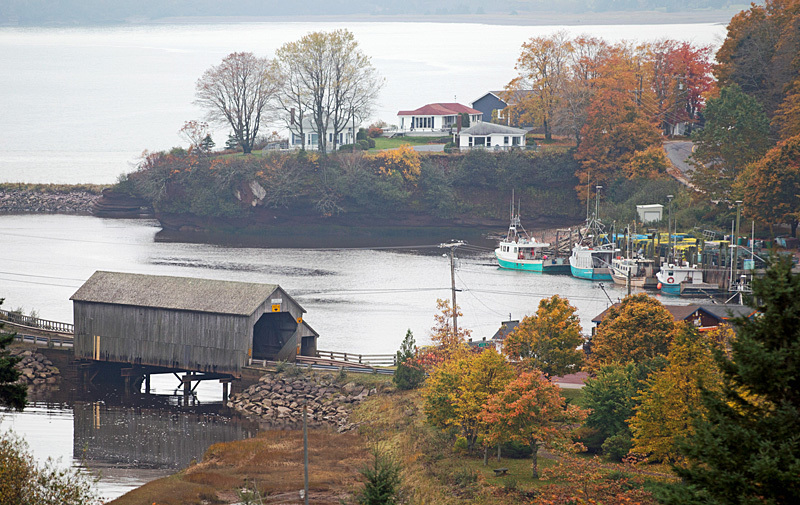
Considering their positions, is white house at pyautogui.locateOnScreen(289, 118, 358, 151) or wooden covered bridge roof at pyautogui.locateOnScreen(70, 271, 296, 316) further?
white house at pyautogui.locateOnScreen(289, 118, 358, 151)

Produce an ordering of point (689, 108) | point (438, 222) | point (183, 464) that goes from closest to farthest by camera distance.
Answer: point (183, 464) → point (438, 222) → point (689, 108)

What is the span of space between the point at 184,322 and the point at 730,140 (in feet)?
169

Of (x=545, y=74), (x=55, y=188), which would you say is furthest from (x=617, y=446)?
(x=55, y=188)

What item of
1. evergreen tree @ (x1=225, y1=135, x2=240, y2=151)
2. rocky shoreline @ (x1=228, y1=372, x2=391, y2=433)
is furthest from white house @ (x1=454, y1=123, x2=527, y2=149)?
rocky shoreline @ (x1=228, y1=372, x2=391, y2=433)

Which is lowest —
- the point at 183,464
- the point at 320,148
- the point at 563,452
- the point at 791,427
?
the point at 183,464

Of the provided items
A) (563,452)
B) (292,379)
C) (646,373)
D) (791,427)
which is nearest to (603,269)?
(292,379)

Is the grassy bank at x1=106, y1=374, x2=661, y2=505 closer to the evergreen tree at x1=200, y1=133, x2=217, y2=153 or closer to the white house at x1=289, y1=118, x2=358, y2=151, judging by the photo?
the white house at x1=289, y1=118, x2=358, y2=151

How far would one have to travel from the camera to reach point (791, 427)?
16078mm

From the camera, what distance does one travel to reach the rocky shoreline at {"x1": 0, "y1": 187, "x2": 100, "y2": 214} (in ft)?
377

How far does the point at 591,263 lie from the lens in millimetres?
78812

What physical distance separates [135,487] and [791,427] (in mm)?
25448

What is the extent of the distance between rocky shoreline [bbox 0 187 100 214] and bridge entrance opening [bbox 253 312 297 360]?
68364 millimetres

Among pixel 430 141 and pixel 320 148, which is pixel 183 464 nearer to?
pixel 320 148

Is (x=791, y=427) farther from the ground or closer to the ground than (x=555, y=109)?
closer to the ground
